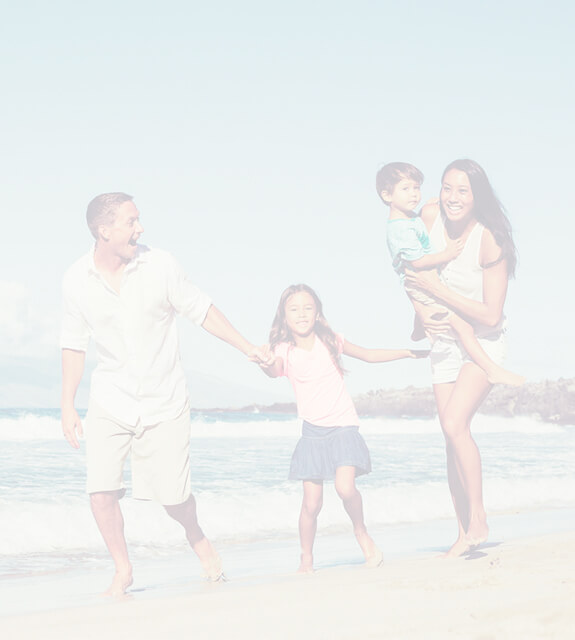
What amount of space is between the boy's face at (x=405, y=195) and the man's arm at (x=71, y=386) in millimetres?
1714

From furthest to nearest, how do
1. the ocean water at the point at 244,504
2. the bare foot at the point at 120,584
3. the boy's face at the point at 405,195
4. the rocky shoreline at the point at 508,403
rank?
the rocky shoreline at the point at 508,403
the ocean water at the point at 244,504
the boy's face at the point at 405,195
the bare foot at the point at 120,584

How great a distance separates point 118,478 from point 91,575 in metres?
1.21

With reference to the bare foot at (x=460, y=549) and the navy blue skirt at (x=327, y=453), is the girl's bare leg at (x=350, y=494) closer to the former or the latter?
the navy blue skirt at (x=327, y=453)

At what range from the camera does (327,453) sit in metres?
4.72

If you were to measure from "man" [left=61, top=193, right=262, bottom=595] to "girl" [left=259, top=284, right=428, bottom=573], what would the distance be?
0.38 metres

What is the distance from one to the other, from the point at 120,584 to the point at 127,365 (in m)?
1.01

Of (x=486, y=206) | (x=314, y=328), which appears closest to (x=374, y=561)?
(x=314, y=328)

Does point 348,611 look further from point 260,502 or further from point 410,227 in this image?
point 260,502

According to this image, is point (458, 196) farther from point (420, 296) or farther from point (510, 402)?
point (510, 402)

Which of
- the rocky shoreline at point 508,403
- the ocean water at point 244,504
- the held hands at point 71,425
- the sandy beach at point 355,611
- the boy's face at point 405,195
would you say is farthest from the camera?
the rocky shoreline at point 508,403

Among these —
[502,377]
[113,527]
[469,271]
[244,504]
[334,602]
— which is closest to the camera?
[334,602]

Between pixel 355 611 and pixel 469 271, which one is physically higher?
pixel 469 271

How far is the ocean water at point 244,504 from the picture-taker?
6148 mm

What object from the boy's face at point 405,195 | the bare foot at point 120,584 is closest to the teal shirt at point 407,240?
the boy's face at point 405,195
